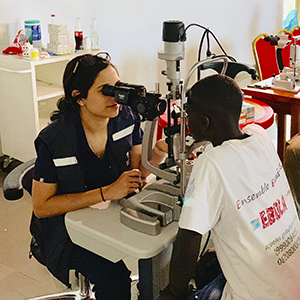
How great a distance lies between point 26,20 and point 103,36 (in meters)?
0.72

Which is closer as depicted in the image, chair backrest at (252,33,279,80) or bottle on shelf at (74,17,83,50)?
bottle on shelf at (74,17,83,50)

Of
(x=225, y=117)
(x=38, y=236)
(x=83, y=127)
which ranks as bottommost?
(x=38, y=236)

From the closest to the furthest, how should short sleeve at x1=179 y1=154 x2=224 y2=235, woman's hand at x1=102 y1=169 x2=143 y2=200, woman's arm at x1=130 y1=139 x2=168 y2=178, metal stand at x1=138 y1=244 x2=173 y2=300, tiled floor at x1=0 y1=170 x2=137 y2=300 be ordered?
1. short sleeve at x1=179 y1=154 x2=224 y2=235
2. metal stand at x1=138 y1=244 x2=173 y2=300
3. woman's hand at x1=102 y1=169 x2=143 y2=200
4. woman's arm at x1=130 y1=139 x2=168 y2=178
5. tiled floor at x1=0 y1=170 x2=137 y2=300

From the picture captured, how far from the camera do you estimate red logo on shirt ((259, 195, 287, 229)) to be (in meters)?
1.29

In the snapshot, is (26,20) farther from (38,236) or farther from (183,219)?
(183,219)

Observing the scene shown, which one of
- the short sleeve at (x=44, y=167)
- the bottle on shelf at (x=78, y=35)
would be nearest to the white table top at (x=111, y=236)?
the short sleeve at (x=44, y=167)

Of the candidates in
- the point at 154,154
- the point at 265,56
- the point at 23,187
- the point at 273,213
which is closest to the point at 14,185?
the point at 23,187

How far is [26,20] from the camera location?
10.9 ft

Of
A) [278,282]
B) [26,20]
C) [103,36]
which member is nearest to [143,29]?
[103,36]

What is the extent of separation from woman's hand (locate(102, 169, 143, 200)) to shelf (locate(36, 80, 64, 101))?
1798mm

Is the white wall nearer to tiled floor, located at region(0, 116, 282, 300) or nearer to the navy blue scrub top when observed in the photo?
tiled floor, located at region(0, 116, 282, 300)

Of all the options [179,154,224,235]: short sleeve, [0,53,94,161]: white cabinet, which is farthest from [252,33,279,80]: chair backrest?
[179,154,224,235]: short sleeve

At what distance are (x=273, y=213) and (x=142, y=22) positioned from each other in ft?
10.2

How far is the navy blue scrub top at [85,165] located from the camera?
62.2 inches
